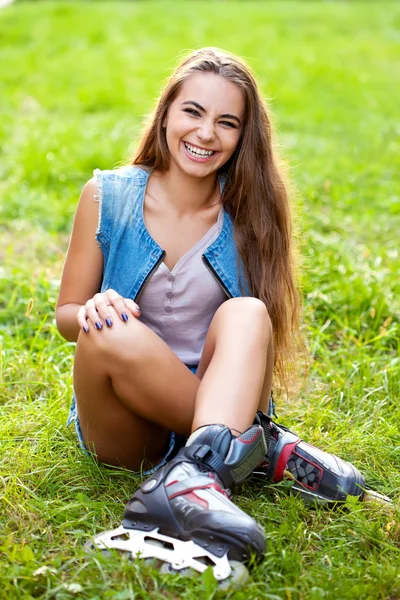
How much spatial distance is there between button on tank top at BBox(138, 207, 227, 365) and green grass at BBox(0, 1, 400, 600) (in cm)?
43

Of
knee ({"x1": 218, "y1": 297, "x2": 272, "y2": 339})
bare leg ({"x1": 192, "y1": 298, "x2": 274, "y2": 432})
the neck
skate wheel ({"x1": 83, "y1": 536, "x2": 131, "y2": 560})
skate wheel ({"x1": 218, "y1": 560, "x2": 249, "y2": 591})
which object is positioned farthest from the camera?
the neck

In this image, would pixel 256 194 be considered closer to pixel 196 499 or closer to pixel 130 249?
pixel 130 249

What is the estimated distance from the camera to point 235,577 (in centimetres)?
185

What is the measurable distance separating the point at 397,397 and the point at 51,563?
4.83 feet

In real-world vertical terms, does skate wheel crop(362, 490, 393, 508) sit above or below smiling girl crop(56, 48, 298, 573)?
below

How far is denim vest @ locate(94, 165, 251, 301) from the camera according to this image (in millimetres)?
2467

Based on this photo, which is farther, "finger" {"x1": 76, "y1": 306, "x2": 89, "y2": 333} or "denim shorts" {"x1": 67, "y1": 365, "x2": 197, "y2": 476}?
"denim shorts" {"x1": 67, "y1": 365, "x2": 197, "y2": 476}

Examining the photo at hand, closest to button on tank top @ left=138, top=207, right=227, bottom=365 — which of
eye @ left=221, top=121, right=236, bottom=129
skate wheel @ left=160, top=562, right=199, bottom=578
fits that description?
eye @ left=221, top=121, right=236, bottom=129

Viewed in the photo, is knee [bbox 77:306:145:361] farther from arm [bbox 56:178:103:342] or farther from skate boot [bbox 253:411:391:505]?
skate boot [bbox 253:411:391:505]

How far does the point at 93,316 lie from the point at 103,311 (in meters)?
0.03

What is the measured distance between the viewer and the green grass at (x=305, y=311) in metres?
1.97

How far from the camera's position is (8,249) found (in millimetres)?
4016

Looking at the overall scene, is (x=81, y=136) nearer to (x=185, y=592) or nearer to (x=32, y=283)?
(x=32, y=283)

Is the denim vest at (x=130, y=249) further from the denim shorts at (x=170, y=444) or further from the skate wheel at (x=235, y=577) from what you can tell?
the skate wheel at (x=235, y=577)
